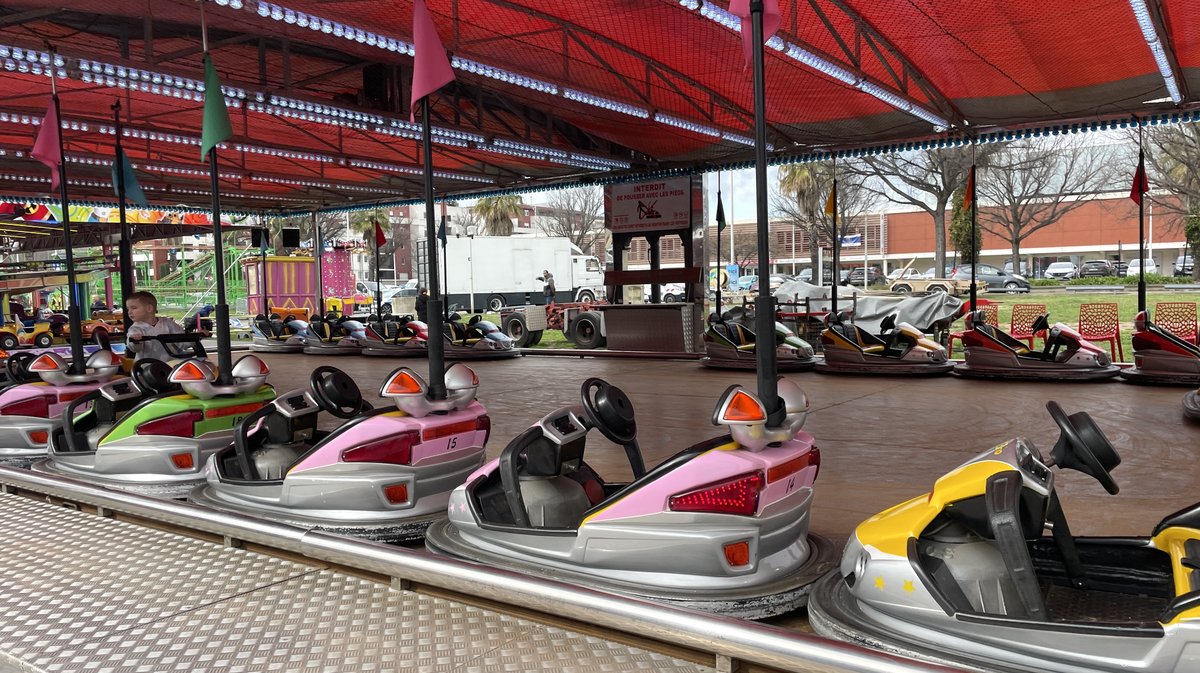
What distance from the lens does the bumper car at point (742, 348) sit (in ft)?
28.3

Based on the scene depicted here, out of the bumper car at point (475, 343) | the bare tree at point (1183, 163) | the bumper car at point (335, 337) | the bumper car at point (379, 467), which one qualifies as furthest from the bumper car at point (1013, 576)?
the bare tree at point (1183, 163)

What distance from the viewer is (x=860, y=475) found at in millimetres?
3924

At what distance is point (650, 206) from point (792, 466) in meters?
9.46

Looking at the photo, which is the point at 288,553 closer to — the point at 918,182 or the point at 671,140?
the point at 671,140

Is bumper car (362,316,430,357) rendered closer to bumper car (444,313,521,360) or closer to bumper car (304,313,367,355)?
bumper car (304,313,367,355)

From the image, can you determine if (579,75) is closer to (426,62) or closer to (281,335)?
(426,62)

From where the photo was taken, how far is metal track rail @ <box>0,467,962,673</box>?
Result: 174 cm

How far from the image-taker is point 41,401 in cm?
461

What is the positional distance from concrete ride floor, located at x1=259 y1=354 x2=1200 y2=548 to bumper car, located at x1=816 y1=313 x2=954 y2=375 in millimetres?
149

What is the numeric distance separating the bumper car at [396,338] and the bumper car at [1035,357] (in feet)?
22.8

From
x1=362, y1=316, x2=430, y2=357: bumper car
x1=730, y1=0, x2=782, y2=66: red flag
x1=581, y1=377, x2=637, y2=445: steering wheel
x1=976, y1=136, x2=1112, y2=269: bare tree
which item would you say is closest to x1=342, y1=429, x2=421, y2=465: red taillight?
Result: x1=581, y1=377, x2=637, y2=445: steering wheel

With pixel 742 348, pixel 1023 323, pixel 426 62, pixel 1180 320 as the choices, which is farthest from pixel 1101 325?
pixel 426 62

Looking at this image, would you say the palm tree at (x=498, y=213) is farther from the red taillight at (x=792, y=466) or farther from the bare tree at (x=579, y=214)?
Answer: the red taillight at (x=792, y=466)

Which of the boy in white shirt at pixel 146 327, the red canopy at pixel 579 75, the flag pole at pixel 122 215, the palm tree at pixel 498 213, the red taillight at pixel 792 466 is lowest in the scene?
the red taillight at pixel 792 466
